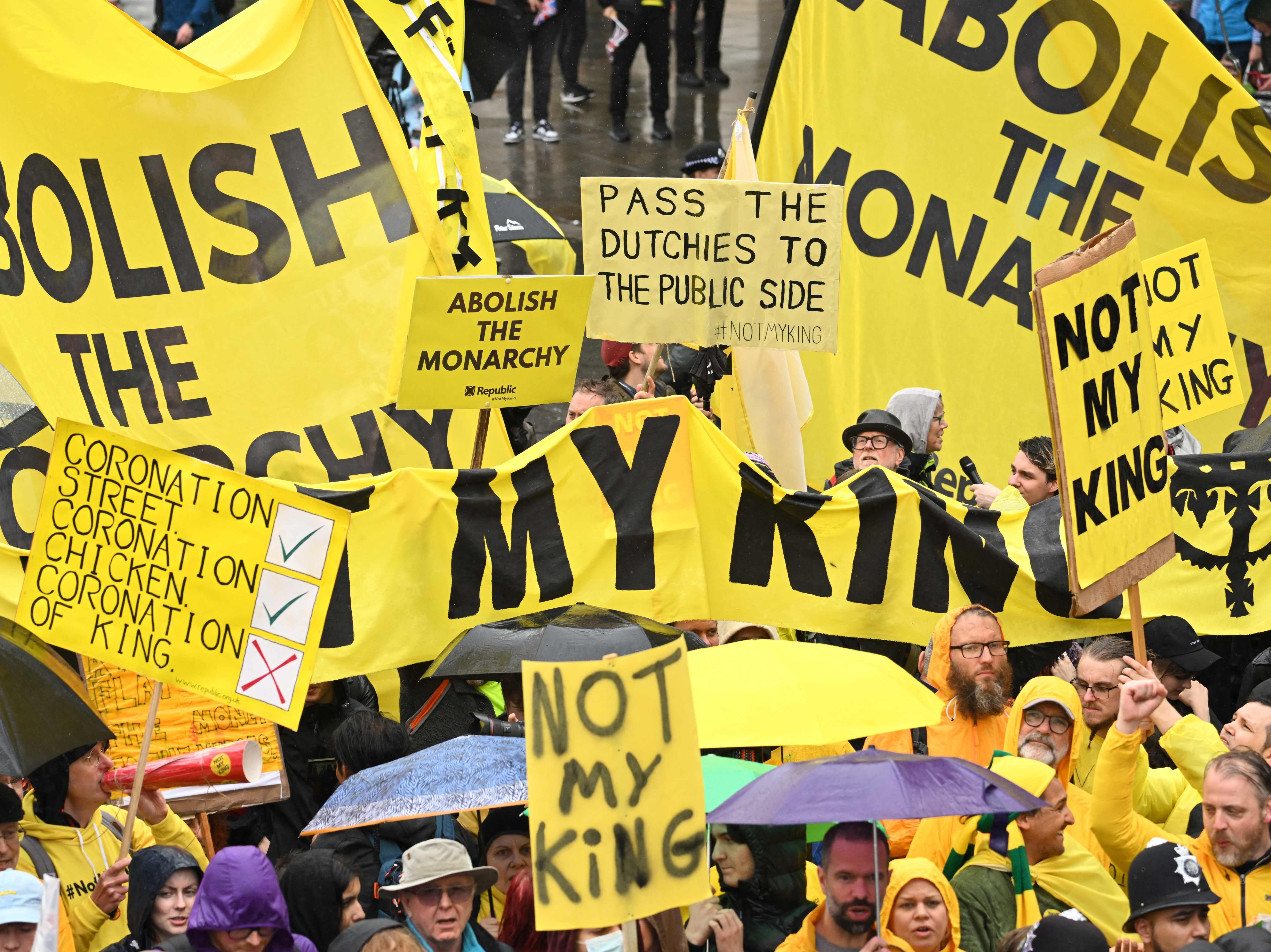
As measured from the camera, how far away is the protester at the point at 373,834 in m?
4.95

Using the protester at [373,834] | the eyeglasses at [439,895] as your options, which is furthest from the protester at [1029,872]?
the protester at [373,834]

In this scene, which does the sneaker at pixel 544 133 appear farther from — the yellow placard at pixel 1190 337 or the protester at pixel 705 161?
the yellow placard at pixel 1190 337

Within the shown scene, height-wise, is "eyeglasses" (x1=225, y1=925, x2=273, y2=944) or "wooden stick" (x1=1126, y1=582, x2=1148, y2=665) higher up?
"wooden stick" (x1=1126, y1=582, x2=1148, y2=665)

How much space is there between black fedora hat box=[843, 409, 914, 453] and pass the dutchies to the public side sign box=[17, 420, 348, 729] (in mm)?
2700

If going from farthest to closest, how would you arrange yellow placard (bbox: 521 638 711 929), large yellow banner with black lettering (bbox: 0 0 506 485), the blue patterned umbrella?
large yellow banner with black lettering (bbox: 0 0 506 485)
the blue patterned umbrella
yellow placard (bbox: 521 638 711 929)

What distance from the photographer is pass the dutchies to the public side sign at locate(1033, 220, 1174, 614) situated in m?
4.46

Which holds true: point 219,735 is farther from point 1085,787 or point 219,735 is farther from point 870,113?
point 870,113

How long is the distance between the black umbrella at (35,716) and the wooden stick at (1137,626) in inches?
115

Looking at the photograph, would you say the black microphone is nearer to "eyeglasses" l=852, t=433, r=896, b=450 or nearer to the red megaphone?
"eyeglasses" l=852, t=433, r=896, b=450

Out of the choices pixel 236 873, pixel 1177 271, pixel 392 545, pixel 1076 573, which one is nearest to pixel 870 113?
pixel 1177 271

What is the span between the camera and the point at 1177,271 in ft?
21.1

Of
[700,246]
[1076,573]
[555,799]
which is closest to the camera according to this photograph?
[555,799]

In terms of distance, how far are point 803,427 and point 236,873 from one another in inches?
188

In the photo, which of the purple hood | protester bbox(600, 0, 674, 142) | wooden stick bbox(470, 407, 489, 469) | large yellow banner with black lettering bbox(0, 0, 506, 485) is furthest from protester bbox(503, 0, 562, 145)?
the purple hood
